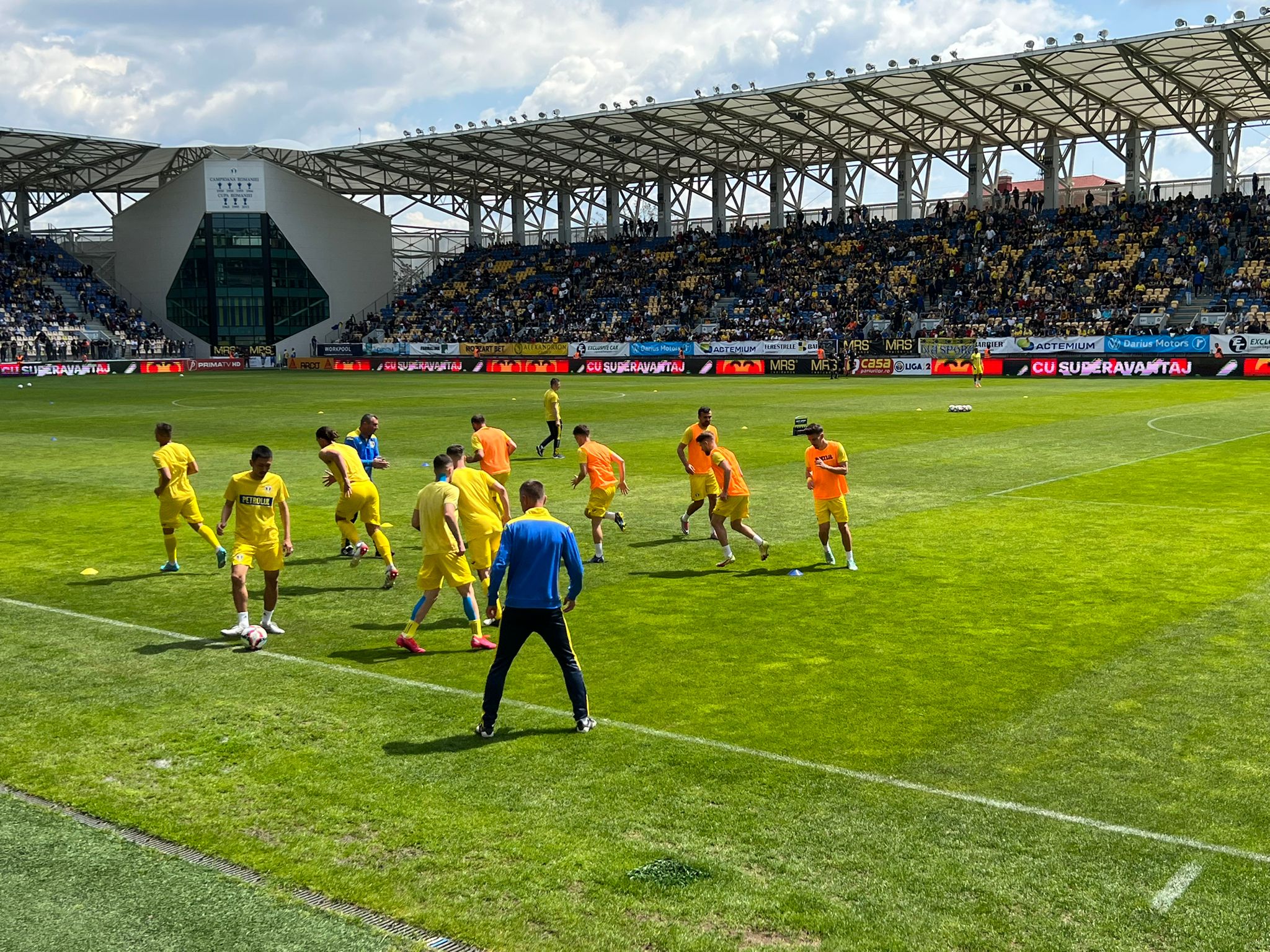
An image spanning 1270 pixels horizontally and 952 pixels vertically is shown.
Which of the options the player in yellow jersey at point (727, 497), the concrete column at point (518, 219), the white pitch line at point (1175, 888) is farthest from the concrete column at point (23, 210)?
the white pitch line at point (1175, 888)

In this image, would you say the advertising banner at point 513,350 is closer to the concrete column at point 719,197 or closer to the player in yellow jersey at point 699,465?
the concrete column at point 719,197

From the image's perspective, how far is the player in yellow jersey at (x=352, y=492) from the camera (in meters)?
14.0

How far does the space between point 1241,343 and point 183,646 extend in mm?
54372

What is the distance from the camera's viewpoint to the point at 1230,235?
6488cm

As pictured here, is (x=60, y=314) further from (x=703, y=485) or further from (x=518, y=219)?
(x=703, y=485)

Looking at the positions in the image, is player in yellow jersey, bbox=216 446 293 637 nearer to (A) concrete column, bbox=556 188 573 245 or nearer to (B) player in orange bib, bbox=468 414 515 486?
(B) player in orange bib, bbox=468 414 515 486

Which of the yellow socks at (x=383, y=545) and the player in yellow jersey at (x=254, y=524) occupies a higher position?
the player in yellow jersey at (x=254, y=524)

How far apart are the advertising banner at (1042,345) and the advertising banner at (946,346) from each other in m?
0.59

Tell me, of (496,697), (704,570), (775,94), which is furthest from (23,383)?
(496,697)

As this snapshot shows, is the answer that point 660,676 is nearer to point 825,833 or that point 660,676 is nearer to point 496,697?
point 496,697

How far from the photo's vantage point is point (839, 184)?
265ft

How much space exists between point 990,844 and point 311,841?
3.98 m

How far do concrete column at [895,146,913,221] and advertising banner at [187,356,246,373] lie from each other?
A: 4809 cm

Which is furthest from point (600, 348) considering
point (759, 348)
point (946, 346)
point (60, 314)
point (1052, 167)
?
point (60, 314)
